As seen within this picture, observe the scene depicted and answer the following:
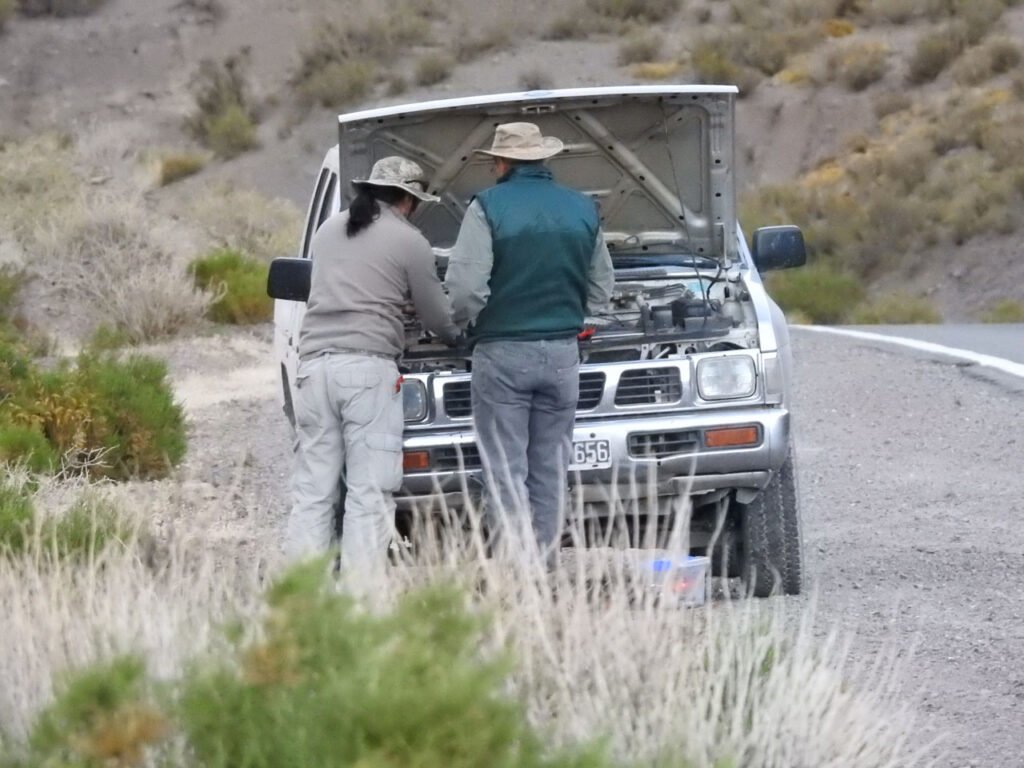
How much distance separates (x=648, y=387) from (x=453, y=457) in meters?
0.86

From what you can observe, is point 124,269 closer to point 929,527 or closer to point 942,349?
point 942,349

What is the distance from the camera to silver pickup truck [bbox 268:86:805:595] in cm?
744

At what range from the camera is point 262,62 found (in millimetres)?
57188

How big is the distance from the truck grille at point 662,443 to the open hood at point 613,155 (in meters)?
1.50

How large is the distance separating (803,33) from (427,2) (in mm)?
15499

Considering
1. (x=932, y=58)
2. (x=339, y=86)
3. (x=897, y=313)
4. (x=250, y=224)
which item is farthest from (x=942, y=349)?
(x=339, y=86)

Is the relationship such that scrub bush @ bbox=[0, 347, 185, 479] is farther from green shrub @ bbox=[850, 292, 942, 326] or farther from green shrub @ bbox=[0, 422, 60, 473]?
green shrub @ bbox=[850, 292, 942, 326]

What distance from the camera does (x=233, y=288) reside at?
20797mm

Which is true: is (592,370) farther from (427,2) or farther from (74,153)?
(427,2)

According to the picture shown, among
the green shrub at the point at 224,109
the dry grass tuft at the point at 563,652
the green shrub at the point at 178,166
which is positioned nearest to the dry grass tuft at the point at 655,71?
the green shrub at the point at 224,109

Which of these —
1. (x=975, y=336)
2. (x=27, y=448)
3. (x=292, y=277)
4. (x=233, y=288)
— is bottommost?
(x=975, y=336)

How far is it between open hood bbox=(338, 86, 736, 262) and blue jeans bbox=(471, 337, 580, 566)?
60.3 inches

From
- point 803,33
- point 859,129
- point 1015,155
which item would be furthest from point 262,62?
point 1015,155

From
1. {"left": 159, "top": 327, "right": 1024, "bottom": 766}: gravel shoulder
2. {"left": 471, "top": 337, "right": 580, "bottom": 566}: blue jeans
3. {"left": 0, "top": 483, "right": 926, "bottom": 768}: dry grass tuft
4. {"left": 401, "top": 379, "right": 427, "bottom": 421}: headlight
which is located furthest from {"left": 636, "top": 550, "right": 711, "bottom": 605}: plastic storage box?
{"left": 401, "top": 379, "right": 427, "bottom": 421}: headlight
